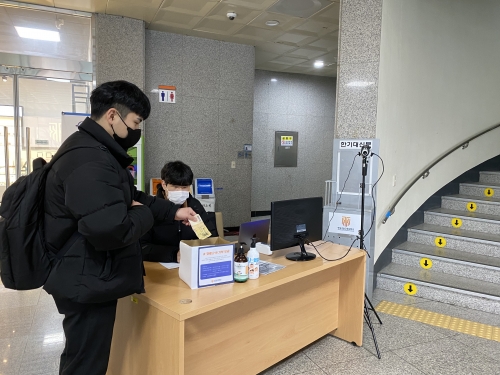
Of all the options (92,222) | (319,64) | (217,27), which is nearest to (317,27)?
(217,27)

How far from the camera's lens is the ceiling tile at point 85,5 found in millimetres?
4695

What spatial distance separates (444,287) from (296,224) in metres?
1.99

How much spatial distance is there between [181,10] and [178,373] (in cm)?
453

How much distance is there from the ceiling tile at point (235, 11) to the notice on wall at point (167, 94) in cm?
127

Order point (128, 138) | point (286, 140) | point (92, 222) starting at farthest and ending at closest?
point (286, 140) → point (128, 138) → point (92, 222)

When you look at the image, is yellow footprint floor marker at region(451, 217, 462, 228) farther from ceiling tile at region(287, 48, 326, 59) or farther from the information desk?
ceiling tile at region(287, 48, 326, 59)

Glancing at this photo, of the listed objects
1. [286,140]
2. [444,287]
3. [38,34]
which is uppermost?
[38,34]

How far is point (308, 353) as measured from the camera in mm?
2727

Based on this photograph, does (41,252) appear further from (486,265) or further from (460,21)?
(460,21)

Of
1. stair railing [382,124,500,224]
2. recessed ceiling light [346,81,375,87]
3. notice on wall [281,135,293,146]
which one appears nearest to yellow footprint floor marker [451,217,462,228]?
stair railing [382,124,500,224]

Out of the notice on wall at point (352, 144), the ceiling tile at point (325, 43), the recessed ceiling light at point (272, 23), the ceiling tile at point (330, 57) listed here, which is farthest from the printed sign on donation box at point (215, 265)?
the ceiling tile at point (330, 57)

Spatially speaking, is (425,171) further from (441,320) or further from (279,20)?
(279,20)

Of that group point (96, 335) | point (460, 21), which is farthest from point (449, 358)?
point (460, 21)

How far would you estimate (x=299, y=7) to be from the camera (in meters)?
4.73
